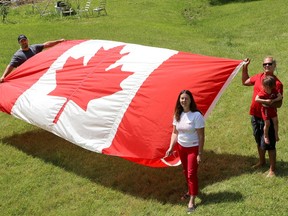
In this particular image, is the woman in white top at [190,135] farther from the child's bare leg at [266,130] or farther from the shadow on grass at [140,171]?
the child's bare leg at [266,130]

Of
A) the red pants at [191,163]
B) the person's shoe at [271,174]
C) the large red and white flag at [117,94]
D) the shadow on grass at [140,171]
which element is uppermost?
the large red and white flag at [117,94]

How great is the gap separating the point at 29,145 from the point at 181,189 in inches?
145

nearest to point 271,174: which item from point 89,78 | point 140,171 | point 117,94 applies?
point 140,171

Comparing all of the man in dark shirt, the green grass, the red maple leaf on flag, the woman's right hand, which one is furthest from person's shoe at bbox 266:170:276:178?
the man in dark shirt

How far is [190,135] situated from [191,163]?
360 millimetres

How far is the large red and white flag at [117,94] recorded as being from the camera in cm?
644

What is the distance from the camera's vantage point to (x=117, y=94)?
7020mm

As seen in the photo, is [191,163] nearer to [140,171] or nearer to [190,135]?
[190,135]

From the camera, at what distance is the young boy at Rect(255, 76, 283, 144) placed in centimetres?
592

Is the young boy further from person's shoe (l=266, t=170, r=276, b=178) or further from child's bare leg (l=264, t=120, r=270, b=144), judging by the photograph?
person's shoe (l=266, t=170, r=276, b=178)

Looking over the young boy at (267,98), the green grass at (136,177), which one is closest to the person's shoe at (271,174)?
the green grass at (136,177)

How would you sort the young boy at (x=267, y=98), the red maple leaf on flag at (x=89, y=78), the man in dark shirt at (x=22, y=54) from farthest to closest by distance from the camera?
the man in dark shirt at (x=22, y=54) → the red maple leaf on flag at (x=89, y=78) → the young boy at (x=267, y=98)

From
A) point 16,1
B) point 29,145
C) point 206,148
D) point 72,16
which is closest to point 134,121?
point 206,148

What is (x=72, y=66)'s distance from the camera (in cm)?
815
